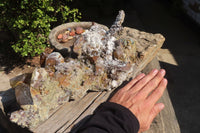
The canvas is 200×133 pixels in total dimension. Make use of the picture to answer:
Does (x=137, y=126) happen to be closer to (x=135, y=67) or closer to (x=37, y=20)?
(x=135, y=67)

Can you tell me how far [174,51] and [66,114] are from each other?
138 inches

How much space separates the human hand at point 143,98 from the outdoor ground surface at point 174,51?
1.83 m

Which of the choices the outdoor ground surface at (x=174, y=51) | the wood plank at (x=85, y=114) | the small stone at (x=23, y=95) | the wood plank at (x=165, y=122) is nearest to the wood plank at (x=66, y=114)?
the wood plank at (x=85, y=114)

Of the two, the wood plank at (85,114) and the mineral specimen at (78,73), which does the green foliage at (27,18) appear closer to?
the mineral specimen at (78,73)

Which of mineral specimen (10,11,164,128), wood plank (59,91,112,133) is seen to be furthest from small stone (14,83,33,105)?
wood plank (59,91,112,133)

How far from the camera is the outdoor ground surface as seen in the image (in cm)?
328

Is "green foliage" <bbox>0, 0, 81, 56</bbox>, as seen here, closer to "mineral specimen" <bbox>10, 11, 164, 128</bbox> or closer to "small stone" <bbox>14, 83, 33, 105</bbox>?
"mineral specimen" <bbox>10, 11, 164, 128</bbox>

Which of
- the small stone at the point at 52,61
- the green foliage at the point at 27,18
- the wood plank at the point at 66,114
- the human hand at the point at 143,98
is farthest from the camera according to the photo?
the green foliage at the point at 27,18

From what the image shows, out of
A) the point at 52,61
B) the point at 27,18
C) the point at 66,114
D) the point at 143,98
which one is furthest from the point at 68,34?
the point at 143,98

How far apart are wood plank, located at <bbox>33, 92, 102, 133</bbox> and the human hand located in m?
0.27

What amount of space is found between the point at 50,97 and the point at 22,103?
0.22 meters

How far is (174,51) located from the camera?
173 inches

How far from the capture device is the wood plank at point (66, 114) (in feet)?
4.79

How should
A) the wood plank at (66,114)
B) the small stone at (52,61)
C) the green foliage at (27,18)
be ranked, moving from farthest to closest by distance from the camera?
1. the green foliage at (27,18)
2. the small stone at (52,61)
3. the wood plank at (66,114)
